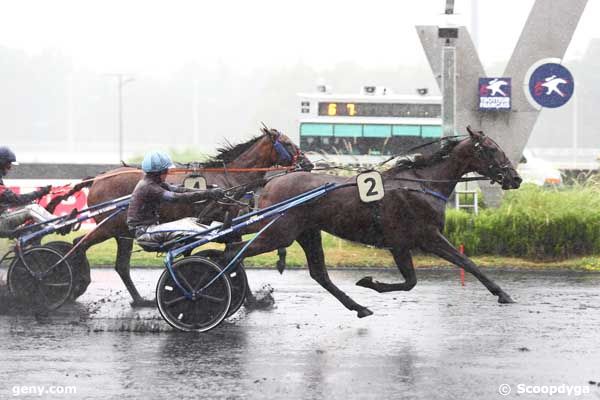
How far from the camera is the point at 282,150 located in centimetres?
1312

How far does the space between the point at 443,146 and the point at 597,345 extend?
3059 mm

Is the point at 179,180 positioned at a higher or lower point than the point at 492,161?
lower

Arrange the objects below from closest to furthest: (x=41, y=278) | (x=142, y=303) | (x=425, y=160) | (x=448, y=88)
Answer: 1. (x=41, y=278)
2. (x=425, y=160)
3. (x=142, y=303)
4. (x=448, y=88)

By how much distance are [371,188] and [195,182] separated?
2.37m

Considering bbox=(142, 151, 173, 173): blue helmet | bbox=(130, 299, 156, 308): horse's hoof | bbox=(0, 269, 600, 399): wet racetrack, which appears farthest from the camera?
bbox=(130, 299, 156, 308): horse's hoof

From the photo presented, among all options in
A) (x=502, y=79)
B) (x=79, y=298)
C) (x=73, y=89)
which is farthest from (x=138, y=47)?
(x=79, y=298)

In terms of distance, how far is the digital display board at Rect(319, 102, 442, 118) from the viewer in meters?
30.1

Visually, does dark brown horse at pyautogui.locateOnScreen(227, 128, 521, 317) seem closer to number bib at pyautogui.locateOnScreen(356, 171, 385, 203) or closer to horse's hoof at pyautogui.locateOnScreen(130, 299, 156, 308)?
number bib at pyautogui.locateOnScreen(356, 171, 385, 203)

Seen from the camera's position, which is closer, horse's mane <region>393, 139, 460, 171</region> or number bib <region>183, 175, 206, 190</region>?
horse's mane <region>393, 139, 460, 171</region>

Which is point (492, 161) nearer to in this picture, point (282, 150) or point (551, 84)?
point (282, 150)

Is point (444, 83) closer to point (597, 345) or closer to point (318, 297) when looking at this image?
point (318, 297)

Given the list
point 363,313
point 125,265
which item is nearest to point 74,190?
point 125,265

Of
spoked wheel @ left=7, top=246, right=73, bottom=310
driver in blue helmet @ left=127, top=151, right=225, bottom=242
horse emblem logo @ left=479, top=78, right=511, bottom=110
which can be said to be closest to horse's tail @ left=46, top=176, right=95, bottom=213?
spoked wheel @ left=7, top=246, right=73, bottom=310

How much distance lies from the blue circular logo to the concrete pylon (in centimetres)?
31
